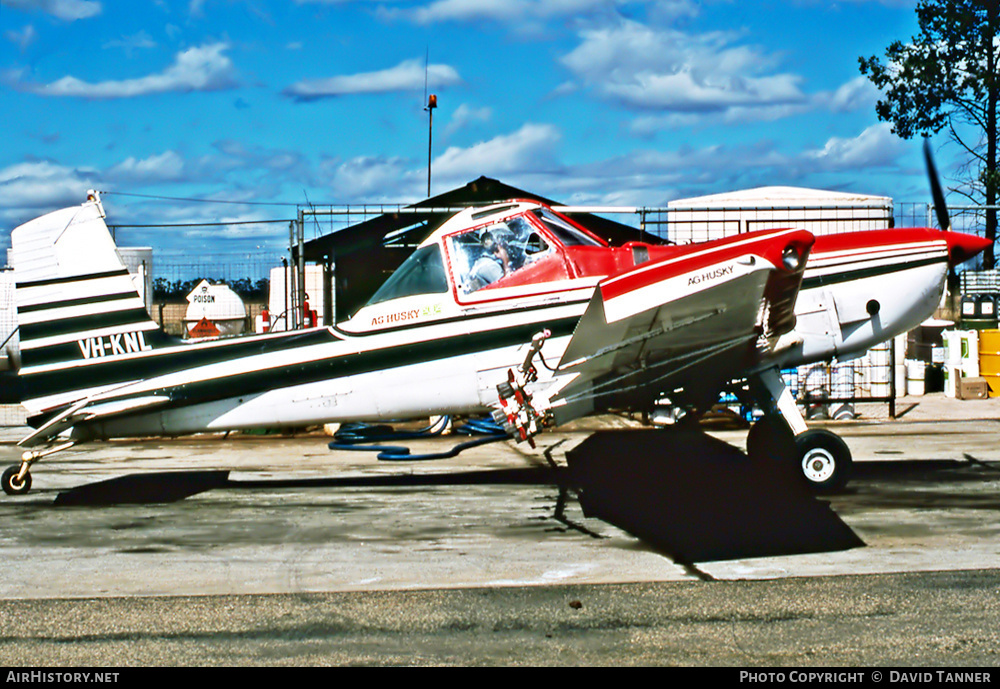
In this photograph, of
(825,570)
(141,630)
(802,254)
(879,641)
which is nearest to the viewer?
(879,641)

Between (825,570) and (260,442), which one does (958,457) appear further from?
(260,442)

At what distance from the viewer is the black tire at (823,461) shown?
8.19 meters

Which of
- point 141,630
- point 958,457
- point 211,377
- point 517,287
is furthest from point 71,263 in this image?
point 958,457

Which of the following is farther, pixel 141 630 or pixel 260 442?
pixel 260 442

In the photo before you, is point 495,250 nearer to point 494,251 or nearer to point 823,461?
point 494,251

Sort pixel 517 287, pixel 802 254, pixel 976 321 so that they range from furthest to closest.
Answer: pixel 976 321
pixel 517 287
pixel 802 254

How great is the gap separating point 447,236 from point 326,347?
1.57 m

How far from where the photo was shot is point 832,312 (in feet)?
27.8

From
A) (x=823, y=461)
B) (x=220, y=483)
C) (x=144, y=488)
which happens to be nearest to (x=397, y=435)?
(x=220, y=483)

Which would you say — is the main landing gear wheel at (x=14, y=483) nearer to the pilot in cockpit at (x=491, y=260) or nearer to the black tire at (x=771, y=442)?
the pilot in cockpit at (x=491, y=260)

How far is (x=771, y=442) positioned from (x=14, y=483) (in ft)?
25.2

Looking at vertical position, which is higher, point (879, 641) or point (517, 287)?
point (517, 287)

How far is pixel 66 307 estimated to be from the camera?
8.65 m

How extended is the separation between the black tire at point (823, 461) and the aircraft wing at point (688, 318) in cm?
92
